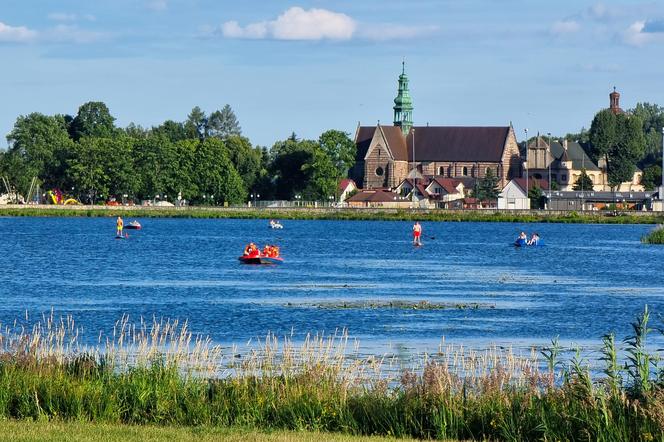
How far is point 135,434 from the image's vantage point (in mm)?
16344

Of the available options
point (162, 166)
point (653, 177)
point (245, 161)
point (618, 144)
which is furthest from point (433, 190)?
point (162, 166)

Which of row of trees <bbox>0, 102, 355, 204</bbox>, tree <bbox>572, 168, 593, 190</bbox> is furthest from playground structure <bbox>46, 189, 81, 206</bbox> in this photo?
tree <bbox>572, 168, 593, 190</bbox>

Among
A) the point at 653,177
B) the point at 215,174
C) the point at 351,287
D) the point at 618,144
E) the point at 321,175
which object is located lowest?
the point at 351,287

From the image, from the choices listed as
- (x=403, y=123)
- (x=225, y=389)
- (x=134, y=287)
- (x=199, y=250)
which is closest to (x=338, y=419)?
(x=225, y=389)

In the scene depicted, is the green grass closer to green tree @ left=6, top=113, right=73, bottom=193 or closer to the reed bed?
the reed bed

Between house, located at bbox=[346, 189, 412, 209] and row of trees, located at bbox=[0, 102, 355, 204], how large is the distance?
4363 millimetres

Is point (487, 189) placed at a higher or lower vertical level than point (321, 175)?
lower

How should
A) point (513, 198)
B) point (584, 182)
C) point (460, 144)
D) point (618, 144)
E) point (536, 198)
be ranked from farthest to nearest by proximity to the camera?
point (460, 144) < point (618, 144) < point (584, 182) < point (536, 198) < point (513, 198)

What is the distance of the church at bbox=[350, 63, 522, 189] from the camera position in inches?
7451

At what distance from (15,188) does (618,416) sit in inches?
6319

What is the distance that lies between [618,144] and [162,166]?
75.0 m

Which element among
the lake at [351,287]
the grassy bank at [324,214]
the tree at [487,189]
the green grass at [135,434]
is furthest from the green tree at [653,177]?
the green grass at [135,434]

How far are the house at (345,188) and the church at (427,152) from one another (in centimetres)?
660

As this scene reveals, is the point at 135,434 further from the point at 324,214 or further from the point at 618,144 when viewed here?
the point at 618,144
